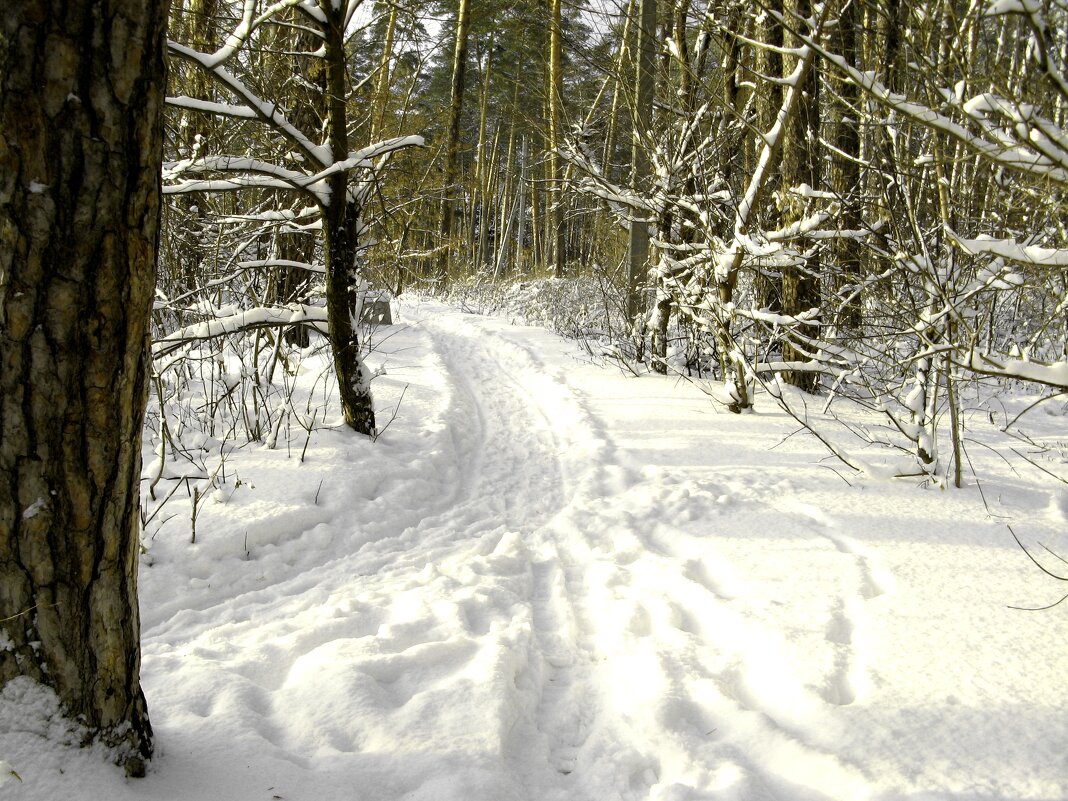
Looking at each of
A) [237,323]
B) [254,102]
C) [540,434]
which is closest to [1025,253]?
[254,102]

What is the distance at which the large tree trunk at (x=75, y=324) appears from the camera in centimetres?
132

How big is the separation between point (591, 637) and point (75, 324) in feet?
7.16

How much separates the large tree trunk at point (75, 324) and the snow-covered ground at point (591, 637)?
20cm

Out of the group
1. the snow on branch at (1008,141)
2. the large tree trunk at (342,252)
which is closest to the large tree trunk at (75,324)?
the snow on branch at (1008,141)

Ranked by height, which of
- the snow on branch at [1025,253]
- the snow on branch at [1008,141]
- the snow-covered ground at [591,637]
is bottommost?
the snow-covered ground at [591,637]

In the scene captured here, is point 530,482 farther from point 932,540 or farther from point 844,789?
point 844,789

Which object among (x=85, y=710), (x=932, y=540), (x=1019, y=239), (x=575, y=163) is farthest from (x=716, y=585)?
(x=575, y=163)

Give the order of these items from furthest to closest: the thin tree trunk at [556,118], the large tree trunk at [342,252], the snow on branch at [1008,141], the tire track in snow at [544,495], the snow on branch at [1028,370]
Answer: the thin tree trunk at [556,118] < the large tree trunk at [342,252] < the tire track in snow at [544,495] < the snow on branch at [1028,370] < the snow on branch at [1008,141]

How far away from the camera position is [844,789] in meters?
1.89

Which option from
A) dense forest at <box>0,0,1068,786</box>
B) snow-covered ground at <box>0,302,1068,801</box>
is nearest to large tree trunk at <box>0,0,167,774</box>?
dense forest at <box>0,0,1068,786</box>

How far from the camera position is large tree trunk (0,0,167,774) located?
1.32m

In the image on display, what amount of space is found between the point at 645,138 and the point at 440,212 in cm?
1319

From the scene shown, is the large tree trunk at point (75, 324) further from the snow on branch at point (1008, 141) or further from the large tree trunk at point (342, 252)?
the large tree trunk at point (342, 252)

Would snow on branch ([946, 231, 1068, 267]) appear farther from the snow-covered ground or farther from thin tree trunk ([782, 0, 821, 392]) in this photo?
thin tree trunk ([782, 0, 821, 392])
